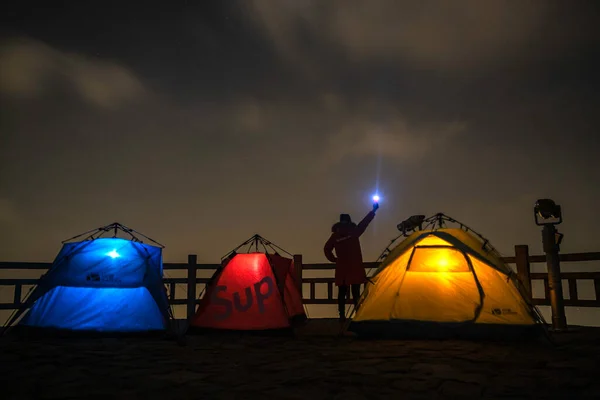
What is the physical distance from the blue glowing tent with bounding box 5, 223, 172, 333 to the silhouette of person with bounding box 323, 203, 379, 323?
3.56 m

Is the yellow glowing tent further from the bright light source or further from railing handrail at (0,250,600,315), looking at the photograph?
the bright light source

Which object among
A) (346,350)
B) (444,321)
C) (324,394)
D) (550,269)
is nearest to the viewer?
(324,394)

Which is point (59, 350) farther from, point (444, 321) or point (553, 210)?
point (553, 210)

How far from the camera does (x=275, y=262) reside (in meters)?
9.72

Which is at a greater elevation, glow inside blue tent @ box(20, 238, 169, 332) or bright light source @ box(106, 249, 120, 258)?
bright light source @ box(106, 249, 120, 258)

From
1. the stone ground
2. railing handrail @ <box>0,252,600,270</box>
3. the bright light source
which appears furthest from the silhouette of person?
the bright light source

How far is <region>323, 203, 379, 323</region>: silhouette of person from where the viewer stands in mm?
9781

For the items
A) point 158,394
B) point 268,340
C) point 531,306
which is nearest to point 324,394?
point 158,394

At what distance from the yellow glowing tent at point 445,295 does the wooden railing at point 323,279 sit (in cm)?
259

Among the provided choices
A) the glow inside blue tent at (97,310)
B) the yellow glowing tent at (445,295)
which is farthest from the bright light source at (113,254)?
the yellow glowing tent at (445,295)

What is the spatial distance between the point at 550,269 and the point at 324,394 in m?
7.16

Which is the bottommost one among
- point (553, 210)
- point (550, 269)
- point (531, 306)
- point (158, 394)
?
point (158, 394)

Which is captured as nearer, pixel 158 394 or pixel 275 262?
pixel 158 394

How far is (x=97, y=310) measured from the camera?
315 inches
